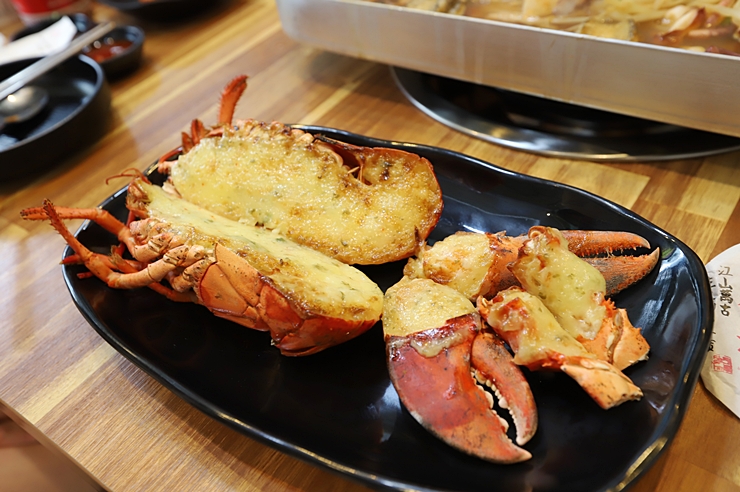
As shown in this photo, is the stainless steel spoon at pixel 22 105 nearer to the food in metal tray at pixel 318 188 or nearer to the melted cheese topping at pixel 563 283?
the food in metal tray at pixel 318 188

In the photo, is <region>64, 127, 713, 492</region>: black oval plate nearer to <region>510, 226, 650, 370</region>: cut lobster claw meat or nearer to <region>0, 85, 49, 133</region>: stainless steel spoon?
<region>510, 226, 650, 370</region>: cut lobster claw meat

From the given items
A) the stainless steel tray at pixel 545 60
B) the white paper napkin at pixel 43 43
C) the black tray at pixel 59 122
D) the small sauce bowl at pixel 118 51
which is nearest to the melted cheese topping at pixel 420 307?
the stainless steel tray at pixel 545 60

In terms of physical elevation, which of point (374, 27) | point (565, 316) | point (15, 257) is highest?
point (374, 27)

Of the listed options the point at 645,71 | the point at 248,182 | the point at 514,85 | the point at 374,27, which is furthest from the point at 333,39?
the point at 645,71

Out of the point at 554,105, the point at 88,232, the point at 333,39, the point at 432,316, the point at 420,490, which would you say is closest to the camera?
the point at 420,490

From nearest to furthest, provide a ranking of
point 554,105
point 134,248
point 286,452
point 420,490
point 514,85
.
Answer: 1. point 420,490
2. point 286,452
3. point 134,248
4. point 514,85
5. point 554,105

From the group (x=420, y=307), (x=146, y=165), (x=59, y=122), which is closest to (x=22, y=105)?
(x=59, y=122)

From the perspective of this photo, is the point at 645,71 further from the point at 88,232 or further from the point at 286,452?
the point at 88,232
